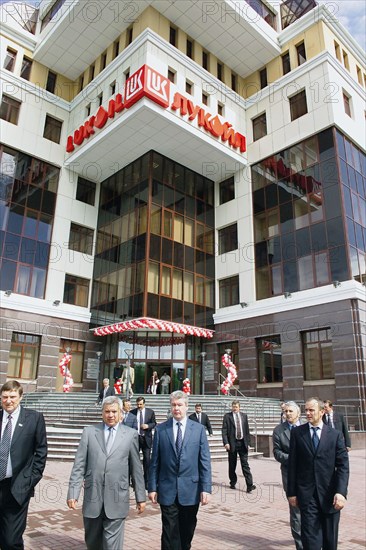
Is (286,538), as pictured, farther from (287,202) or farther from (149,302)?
(287,202)

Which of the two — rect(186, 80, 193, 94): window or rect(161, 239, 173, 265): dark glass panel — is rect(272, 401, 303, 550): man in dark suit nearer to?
rect(161, 239, 173, 265): dark glass panel

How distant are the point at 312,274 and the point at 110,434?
21.4 meters

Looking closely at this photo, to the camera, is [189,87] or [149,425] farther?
[189,87]

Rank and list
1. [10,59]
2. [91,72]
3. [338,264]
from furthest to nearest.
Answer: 1. [91,72]
2. [10,59]
3. [338,264]

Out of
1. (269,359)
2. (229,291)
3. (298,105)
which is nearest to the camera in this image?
(269,359)

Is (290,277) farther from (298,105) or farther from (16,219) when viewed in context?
(16,219)

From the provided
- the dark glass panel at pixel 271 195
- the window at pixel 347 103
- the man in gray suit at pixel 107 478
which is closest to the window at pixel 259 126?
the dark glass panel at pixel 271 195

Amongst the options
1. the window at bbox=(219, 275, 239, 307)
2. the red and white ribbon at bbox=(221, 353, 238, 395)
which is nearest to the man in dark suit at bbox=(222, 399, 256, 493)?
the red and white ribbon at bbox=(221, 353, 238, 395)

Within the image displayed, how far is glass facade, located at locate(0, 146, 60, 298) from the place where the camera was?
26.2 metres

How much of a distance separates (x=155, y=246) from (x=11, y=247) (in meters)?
8.82

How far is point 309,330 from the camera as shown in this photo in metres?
23.8

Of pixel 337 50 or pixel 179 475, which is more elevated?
pixel 337 50

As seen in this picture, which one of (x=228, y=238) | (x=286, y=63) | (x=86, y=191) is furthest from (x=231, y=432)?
(x=286, y=63)

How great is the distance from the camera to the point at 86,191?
31.6 metres
